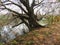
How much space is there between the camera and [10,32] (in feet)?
31.3

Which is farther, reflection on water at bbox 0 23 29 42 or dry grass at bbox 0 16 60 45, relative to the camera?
reflection on water at bbox 0 23 29 42

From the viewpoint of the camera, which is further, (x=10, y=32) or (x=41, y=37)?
(x=10, y=32)

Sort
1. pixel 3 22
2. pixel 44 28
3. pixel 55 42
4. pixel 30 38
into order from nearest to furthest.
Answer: pixel 55 42
pixel 30 38
pixel 44 28
pixel 3 22

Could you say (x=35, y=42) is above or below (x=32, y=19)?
below

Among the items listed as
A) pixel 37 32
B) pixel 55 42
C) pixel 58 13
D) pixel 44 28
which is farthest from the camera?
pixel 58 13

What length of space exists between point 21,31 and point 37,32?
1307mm

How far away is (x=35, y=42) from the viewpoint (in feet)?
25.7

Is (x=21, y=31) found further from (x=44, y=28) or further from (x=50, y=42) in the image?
(x=50, y=42)

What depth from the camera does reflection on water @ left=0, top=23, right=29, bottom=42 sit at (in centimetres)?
907

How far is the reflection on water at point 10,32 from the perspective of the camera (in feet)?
29.8

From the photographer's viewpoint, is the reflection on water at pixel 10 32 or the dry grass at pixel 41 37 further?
the reflection on water at pixel 10 32

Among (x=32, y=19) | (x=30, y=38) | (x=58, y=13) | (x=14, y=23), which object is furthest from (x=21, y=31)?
(x=58, y=13)

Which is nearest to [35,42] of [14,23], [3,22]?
[14,23]

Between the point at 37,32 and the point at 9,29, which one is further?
the point at 9,29
